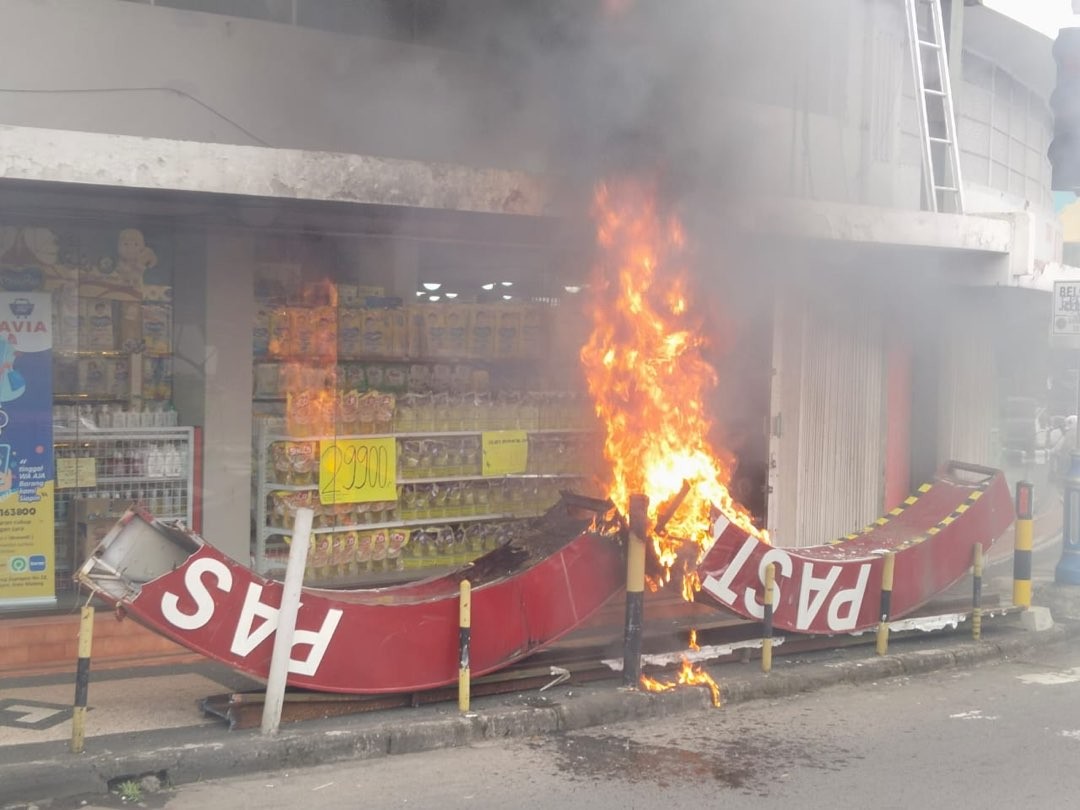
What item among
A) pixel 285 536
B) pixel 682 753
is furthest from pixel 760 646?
pixel 285 536

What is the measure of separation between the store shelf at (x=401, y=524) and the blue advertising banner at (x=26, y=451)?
4.49ft

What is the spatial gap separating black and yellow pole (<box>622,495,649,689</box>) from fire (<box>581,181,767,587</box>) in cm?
43

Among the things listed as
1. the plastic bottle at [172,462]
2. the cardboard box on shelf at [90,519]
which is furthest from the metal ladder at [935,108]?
the cardboard box on shelf at [90,519]

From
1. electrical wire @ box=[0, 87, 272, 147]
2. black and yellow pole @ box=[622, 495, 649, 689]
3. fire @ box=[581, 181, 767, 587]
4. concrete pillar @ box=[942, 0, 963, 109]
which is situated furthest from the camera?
concrete pillar @ box=[942, 0, 963, 109]

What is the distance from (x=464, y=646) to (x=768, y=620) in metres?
1.95

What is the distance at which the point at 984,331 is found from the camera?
39.0ft

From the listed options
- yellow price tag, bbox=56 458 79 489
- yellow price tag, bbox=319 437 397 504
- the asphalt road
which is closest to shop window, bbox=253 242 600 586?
yellow price tag, bbox=319 437 397 504

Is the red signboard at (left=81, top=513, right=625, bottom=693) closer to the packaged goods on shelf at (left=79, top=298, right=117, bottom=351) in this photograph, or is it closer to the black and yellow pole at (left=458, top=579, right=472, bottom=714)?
the black and yellow pole at (left=458, top=579, right=472, bottom=714)

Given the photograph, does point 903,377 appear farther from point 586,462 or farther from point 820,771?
point 820,771

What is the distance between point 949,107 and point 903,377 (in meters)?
2.61

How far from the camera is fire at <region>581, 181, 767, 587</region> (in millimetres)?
6953

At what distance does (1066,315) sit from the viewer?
32.1 feet

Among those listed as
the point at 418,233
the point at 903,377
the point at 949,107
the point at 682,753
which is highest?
the point at 949,107

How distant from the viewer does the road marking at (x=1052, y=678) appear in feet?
23.9
